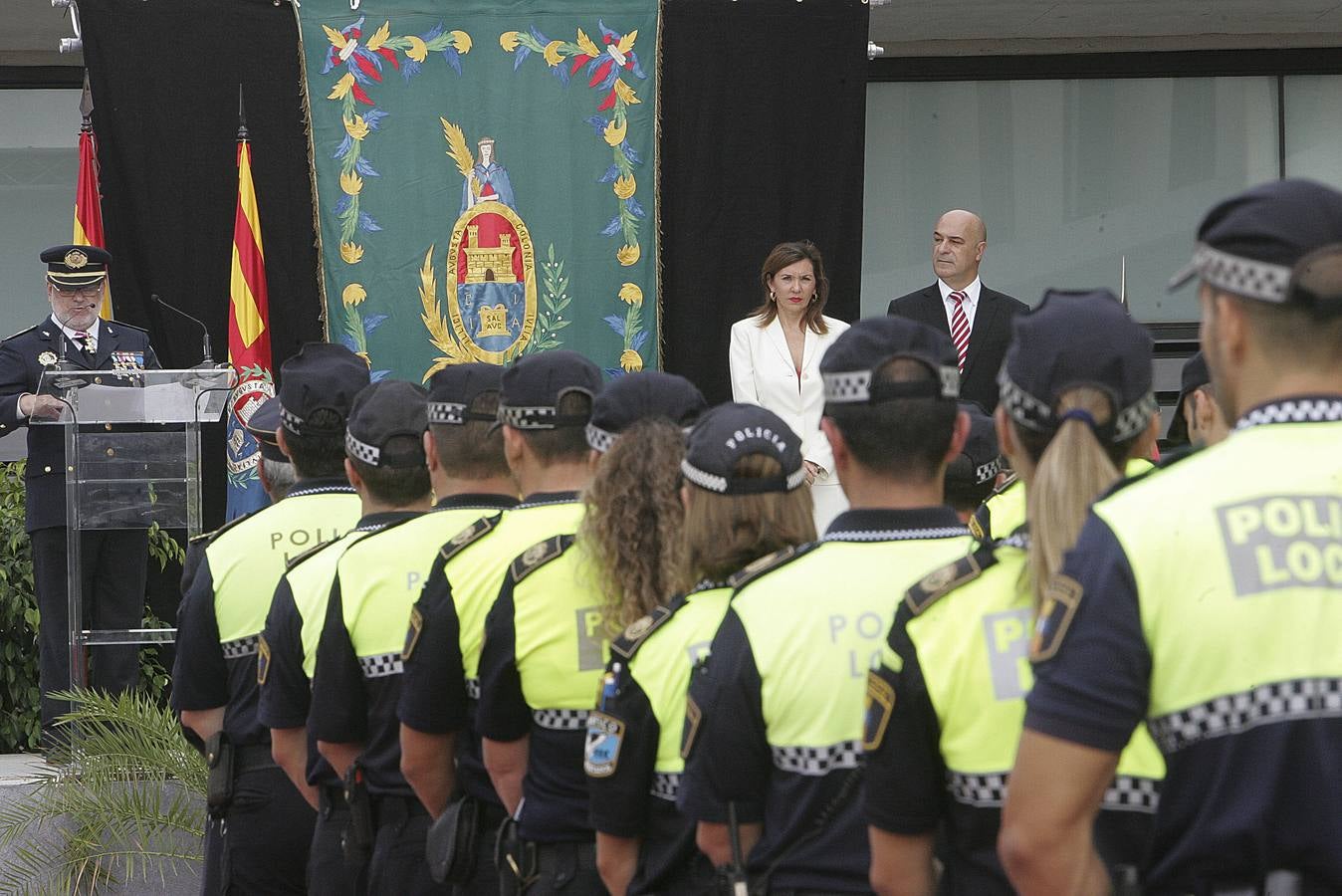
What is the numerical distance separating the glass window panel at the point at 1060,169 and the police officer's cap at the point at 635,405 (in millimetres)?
6534

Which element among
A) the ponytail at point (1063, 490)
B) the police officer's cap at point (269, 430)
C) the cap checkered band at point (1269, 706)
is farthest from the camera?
the police officer's cap at point (269, 430)

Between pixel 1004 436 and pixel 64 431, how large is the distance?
4.78 meters

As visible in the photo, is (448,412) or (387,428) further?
(387,428)

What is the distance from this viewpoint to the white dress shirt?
650 centimetres

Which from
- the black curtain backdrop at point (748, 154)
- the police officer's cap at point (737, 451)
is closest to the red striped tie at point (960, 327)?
the black curtain backdrop at point (748, 154)

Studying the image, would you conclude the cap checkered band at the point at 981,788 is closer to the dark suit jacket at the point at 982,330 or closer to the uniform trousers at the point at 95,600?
the dark suit jacket at the point at 982,330

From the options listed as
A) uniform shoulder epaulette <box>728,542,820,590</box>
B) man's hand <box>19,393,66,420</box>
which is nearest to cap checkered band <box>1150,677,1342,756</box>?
uniform shoulder epaulette <box>728,542,820,590</box>

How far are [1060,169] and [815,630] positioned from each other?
771 cm

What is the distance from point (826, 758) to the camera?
2240 millimetres

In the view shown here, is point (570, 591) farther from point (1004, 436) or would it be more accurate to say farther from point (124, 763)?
point (124, 763)

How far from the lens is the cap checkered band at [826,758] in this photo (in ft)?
7.34

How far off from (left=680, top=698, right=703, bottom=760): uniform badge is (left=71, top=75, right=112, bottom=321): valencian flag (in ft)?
17.4

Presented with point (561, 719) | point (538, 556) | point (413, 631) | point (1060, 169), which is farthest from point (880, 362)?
point (1060, 169)

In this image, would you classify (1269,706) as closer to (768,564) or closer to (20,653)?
(768,564)
